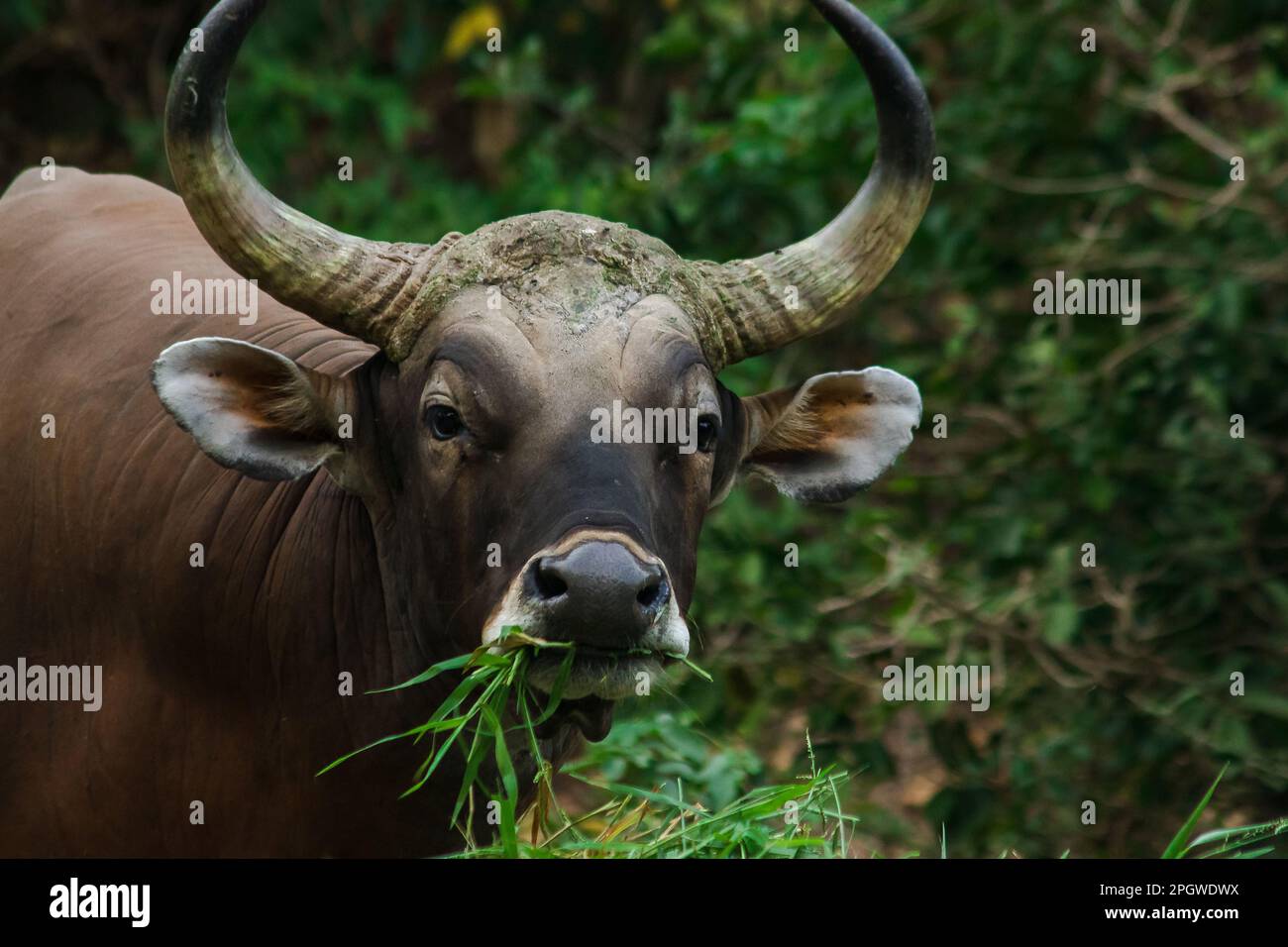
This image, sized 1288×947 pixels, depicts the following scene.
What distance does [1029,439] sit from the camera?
27.9 feet

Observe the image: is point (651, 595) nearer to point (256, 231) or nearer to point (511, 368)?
point (511, 368)

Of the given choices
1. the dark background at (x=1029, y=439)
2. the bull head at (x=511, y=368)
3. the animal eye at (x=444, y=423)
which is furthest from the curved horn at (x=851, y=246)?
the dark background at (x=1029, y=439)

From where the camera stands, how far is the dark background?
316 inches

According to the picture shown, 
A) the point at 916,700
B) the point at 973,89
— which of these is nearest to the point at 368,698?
the point at 916,700

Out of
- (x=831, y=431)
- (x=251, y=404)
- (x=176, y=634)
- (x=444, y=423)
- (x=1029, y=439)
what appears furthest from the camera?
(x=1029, y=439)

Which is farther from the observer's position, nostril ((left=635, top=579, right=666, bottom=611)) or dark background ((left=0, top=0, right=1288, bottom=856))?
dark background ((left=0, top=0, right=1288, bottom=856))

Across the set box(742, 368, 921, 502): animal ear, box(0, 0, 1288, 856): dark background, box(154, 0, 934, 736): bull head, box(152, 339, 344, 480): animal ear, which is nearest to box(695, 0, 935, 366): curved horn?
box(154, 0, 934, 736): bull head

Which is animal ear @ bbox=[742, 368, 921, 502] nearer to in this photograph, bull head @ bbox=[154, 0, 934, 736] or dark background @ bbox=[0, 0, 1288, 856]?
bull head @ bbox=[154, 0, 934, 736]

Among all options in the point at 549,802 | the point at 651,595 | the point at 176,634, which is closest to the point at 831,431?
the point at 651,595

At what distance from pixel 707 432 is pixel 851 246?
0.78 meters

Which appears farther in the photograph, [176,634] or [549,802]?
[176,634]

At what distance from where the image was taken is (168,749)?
5180mm

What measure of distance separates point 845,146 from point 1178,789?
132 inches
